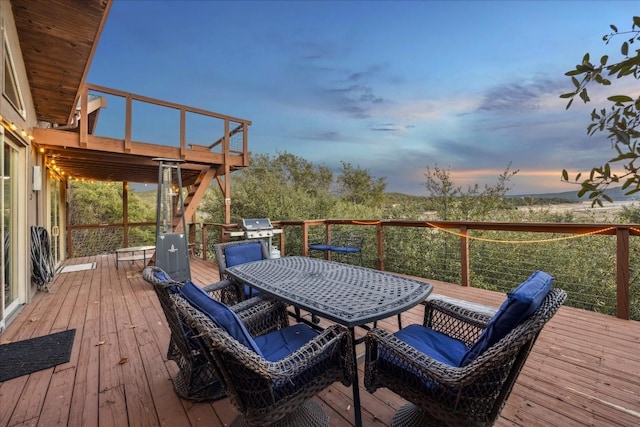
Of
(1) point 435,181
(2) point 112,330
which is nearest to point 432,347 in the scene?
(2) point 112,330

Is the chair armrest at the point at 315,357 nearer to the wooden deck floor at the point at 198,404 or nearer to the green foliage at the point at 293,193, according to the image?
the wooden deck floor at the point at 198,404

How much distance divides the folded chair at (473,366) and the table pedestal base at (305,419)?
15.2 inches

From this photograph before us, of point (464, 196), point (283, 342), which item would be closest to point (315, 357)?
point (283, 342)

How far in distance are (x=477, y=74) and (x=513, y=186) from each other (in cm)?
313

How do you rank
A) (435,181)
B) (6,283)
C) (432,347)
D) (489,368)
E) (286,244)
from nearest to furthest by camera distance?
(489,368), (432,347), (6,283), (435,181), (286,244)

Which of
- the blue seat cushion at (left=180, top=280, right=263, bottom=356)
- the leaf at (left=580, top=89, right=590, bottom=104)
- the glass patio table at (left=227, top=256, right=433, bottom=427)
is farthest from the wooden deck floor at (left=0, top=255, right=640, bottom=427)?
the leaf at (left=580, top=89, right=590, bottom=104)

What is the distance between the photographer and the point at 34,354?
263 centimetres

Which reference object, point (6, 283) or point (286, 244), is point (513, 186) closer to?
point (286, 244)

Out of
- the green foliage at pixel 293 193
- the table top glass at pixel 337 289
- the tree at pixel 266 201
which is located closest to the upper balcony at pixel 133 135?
the green foliage at pixel 293 193

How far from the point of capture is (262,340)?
1910mm

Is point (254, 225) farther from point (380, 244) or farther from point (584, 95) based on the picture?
point (584, 95)

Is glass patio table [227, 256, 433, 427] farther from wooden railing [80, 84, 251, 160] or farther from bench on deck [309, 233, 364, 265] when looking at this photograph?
wooden railing [80, 84, 251, 160]

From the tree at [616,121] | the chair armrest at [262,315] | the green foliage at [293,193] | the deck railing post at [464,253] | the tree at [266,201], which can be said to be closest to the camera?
the tree at [616,121]

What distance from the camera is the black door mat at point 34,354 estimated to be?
238cm
